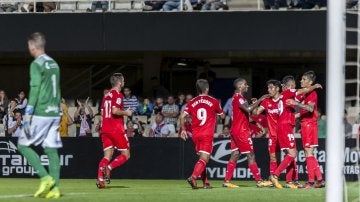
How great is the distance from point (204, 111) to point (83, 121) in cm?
1036

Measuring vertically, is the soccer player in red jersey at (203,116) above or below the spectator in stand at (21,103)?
below

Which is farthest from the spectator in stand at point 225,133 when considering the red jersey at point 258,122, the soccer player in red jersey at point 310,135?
the soccer player in red jersey at point 310,135

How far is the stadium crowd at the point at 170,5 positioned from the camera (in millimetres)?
29750

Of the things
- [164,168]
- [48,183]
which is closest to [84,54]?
[164,168]

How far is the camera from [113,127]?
796 inches

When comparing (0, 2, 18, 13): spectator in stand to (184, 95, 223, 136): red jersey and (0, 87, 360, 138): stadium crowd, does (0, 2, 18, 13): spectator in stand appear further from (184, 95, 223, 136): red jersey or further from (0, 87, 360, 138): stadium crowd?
(184, 95, 223, 136): red jersey

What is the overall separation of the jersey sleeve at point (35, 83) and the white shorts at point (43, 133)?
1.31 ft

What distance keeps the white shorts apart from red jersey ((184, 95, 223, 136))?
5.37m

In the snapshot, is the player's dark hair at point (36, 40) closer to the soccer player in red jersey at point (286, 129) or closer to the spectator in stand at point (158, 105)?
the soccer player in red jersey at point (286, 129)

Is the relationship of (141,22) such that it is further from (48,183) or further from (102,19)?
(48,183)

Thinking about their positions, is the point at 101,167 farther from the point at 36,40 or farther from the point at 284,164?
the point at 36,40

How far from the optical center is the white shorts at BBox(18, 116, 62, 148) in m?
14.5

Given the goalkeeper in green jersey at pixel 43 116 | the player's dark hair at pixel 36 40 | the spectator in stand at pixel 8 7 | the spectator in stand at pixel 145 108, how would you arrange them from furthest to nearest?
the spectator in stand at pixel 8 7 < the spectator in stand at pixel 145 108 < the player's dark hair at pixel 36 40 < the goalkeeper in green jersey at pixel 43 116

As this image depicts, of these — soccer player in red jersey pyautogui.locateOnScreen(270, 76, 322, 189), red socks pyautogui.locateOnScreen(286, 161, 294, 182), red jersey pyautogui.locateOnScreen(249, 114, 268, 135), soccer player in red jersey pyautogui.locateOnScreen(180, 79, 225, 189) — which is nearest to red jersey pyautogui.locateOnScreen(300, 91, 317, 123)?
soccer player in red jersey pyautogui.locateOnScreen(270, 76, 322, 189)
